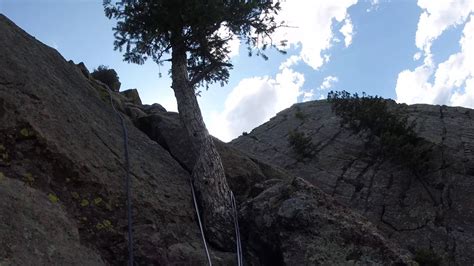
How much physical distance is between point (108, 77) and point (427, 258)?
18105 millimetres

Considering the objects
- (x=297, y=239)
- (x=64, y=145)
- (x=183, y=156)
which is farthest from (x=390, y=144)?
(x=64, y=145)

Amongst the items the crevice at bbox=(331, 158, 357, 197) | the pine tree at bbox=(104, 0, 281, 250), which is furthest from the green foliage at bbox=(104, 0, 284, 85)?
the crevice at bbox=(331, 158, 357, 197)

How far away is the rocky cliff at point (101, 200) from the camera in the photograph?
7.35 metres

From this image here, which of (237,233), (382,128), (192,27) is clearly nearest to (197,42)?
(192,27)

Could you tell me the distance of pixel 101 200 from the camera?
8930 millimetres

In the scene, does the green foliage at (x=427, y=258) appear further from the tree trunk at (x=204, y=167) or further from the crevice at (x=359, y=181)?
the tree trunk at (x=204, y=167)

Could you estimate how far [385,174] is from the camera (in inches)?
759

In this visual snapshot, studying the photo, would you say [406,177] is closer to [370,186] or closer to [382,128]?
[370,186]

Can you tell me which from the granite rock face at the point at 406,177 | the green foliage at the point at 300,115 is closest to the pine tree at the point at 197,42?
the granite rock face at the point at 406,177

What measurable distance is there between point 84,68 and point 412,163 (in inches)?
589

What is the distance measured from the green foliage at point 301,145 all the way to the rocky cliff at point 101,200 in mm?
9664

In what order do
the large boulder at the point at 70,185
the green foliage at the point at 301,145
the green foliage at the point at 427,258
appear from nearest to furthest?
the large boulder at the point at 70,185 < the green foliage at the point at 427,258 < the green foliage at the point at 301,145

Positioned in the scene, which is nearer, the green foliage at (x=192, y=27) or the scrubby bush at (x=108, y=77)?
the green foliage at (x=192, y=27)

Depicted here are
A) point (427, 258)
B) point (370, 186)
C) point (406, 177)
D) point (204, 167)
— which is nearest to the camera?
point (204, 167)
